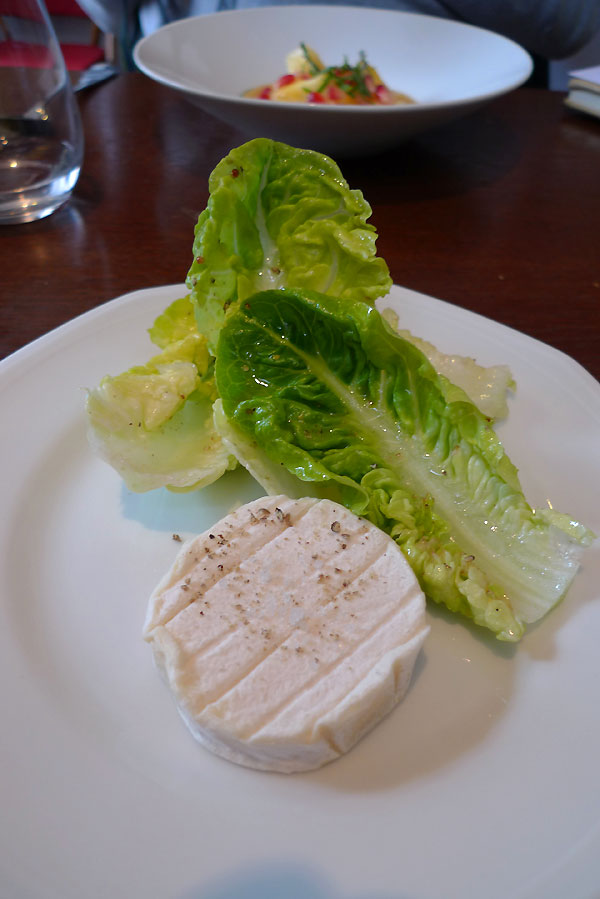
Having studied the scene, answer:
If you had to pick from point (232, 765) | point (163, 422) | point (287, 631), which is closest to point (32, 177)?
point (163, 422)

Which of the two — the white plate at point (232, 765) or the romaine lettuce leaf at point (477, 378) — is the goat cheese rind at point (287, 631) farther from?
the romaine lettuce leaf at point (477, 378)

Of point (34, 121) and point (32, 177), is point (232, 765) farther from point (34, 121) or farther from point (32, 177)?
point (34, 121)

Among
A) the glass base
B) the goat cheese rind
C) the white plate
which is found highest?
the glass base

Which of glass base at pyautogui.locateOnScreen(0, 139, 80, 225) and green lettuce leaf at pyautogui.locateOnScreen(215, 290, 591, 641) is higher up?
glass base at pyautogui.locateOnScreen(0, 139, 80, 225)

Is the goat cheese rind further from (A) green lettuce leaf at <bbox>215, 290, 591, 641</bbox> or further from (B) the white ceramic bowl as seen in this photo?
(B) the white ceramic bowl

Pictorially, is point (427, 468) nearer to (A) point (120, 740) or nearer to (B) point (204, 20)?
(A) point (120, 740)

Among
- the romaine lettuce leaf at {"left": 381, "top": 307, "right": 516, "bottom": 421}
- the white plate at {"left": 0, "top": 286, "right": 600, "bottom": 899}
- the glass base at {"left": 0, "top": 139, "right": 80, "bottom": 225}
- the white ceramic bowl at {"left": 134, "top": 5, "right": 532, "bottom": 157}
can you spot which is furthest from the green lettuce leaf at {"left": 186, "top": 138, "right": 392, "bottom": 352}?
the glass base at {"left": 0, "top": 139, "right": 80, "bottom": 225}
